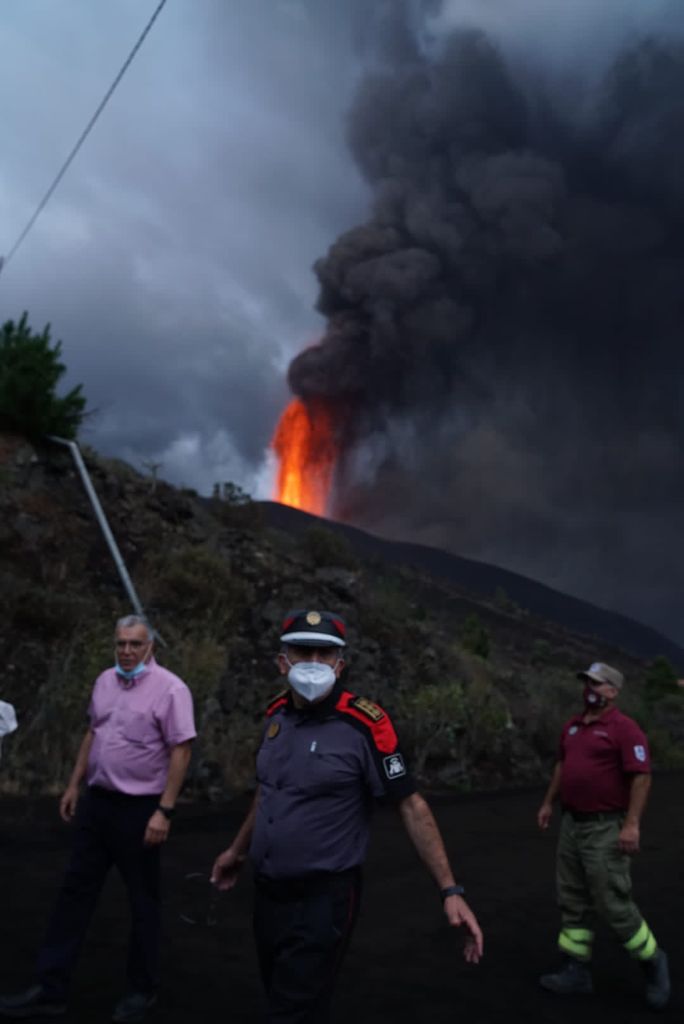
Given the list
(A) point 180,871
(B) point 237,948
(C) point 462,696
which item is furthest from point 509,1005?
(C) point 462,696

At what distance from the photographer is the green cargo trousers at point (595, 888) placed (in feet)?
17.4

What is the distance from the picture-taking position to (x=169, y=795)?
184 inches

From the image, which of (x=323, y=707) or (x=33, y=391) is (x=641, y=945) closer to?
(x=323, y=707)

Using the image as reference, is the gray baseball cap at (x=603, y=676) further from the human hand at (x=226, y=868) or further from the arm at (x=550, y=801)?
the human hand at (x=226, y=868)

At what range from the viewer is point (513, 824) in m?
12.2

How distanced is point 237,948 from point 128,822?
190 centimetres

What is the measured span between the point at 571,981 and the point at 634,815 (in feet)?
3.32

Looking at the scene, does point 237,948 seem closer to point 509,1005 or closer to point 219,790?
point 509,1005

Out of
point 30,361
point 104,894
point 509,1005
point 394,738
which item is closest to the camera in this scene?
point 394,738

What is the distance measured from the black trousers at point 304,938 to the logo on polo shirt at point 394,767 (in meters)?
0.36

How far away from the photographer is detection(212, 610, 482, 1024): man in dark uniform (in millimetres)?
3137

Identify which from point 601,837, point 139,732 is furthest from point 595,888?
point 139,732

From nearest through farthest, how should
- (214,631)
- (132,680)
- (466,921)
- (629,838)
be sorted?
(466,921) → (132,680) → (629,838) → (214,631)

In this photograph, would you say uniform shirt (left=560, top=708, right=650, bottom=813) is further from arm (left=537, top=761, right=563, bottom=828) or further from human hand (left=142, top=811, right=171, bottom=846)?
human hand (left=142, top=811, right=171, bottom=846)
